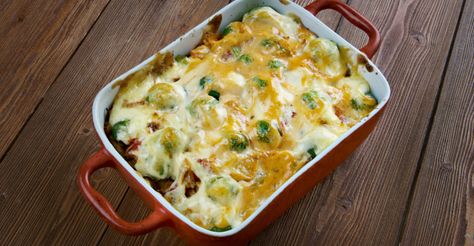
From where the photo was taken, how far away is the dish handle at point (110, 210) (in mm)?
757

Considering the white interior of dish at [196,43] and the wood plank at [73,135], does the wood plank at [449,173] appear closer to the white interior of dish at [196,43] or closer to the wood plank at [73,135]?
A: the white interior of dish at [196,43]

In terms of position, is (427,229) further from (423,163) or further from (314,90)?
(314,90)

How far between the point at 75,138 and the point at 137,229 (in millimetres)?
343

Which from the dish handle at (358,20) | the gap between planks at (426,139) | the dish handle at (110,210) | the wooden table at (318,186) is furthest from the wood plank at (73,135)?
the gap between planks at (426,139)

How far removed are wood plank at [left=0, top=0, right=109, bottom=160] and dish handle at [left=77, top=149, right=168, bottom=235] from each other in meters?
0.31

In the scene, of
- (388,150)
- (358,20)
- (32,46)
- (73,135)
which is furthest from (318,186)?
(32,46)

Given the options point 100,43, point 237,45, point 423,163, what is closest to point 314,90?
point 237,45

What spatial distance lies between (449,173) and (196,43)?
51 centimetres

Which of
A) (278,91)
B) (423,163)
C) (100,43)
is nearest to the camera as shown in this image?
(278,91)

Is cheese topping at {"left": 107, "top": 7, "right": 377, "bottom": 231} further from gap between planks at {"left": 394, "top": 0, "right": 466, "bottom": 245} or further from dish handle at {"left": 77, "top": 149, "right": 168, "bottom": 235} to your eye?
gap between planks at {"left": 394, "top": 0, "right": 466, "bottom": 245}

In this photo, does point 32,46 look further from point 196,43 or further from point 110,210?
point 110,210

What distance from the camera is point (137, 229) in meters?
0.76

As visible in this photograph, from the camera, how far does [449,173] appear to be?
1003mm

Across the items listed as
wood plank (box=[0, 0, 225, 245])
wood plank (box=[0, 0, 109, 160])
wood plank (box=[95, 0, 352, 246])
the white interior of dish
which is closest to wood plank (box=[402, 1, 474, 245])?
the white interior of dish
